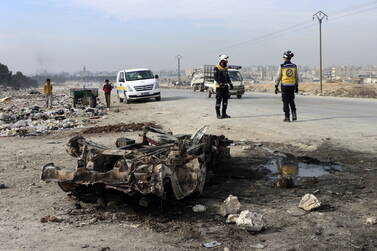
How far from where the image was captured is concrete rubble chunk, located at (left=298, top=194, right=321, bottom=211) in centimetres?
501

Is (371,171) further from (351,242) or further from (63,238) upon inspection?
(63,238)

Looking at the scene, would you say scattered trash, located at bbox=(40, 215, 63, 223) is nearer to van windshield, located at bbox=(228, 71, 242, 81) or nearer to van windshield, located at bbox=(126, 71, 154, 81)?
van windshield, located at bbox=(126, 71, 154, 81)

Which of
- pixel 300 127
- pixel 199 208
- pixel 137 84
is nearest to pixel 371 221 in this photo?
pixel 199 208

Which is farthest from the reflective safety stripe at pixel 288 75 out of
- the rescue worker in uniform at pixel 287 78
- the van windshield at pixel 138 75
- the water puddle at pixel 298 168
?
the van windshield at pixel 138 75

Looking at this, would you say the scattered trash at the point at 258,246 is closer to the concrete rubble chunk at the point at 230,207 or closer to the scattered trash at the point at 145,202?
the concrete rubble chunk at the point at 230,207

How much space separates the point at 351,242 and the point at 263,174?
2904 mm

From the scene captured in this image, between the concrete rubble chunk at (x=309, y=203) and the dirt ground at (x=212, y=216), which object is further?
the concrete rubble chunk at (x=309, y=203)

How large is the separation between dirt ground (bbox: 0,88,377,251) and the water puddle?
16cm

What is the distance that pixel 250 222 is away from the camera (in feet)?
14.6

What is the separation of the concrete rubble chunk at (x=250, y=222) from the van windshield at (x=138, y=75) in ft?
73.3

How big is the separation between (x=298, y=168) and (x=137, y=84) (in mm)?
19202

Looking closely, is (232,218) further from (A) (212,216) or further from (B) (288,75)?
(B) (288,75)

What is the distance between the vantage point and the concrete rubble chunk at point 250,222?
14.5 ft

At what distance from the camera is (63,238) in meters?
4.45
